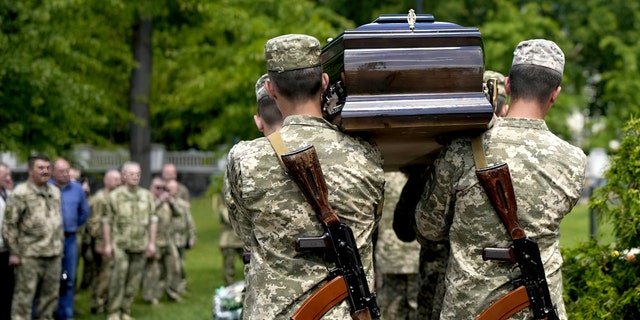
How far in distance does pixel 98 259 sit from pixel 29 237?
122 inches

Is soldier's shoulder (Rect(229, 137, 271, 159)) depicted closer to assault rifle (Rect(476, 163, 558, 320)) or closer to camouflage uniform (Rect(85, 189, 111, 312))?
assault rifle (Rect(476, 163, 558, 320))

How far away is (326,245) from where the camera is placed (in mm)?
5586

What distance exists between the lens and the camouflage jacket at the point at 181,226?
18094 millimetres

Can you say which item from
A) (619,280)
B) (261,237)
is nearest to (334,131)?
(261,237)

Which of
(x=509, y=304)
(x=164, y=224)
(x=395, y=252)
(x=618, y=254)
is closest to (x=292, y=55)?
(x=509, y=304)

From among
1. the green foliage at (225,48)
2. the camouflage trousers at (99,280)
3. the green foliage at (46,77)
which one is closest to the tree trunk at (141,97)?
the green foliage at (225,48)

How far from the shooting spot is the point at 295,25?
20.2 meters

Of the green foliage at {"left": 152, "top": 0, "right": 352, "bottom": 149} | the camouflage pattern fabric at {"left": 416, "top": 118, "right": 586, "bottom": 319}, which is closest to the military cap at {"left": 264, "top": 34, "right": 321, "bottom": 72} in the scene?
the camouflage pattern fabric at {"left": 416, "top": 118, "right": 586, "bottom": 319}

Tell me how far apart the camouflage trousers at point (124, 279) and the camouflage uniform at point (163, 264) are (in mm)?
1252

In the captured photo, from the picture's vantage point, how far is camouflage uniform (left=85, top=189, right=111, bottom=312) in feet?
53.1

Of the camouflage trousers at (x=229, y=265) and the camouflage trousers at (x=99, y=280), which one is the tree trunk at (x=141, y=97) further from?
the camouflage trousers at (x=99, y=280)

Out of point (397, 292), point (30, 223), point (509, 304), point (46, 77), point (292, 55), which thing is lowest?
point (509, 304)

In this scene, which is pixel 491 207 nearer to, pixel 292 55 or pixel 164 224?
pixel 292 55

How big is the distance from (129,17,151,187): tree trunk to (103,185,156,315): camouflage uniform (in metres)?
7.10
